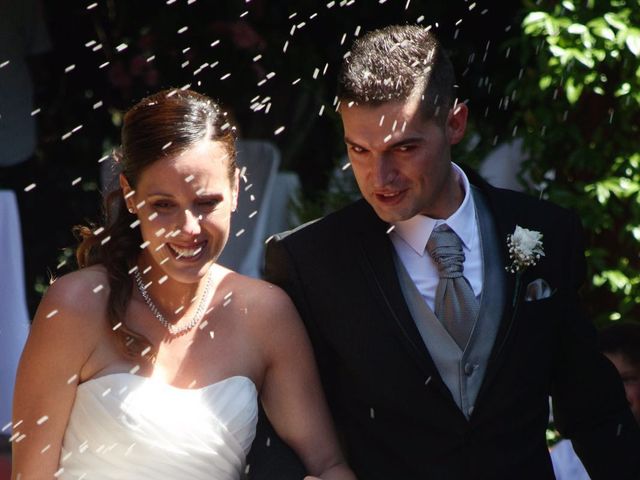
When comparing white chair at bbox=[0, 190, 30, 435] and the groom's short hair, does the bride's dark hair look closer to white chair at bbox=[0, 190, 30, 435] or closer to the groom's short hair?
the groom's short hair

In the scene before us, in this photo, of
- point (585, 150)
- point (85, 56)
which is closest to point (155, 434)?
point (585, 150)

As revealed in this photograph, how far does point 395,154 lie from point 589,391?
0.90 meters

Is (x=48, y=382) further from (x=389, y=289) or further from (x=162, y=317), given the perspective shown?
(x=389, y=289)

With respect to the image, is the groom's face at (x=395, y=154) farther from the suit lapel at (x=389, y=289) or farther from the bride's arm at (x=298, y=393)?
the bride's arm at (x=298, y=393)

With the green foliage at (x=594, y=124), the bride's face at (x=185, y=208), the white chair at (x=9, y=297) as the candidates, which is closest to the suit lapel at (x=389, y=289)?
the bride's face at (x=185, y=208)

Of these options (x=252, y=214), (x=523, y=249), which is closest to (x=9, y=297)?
(x=252, y=214)

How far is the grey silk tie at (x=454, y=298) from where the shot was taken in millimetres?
3328

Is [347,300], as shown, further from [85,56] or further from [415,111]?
[85,56]

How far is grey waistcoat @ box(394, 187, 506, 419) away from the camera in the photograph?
3.30m

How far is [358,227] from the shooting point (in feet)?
11.4

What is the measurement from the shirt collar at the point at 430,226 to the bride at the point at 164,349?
40 cm

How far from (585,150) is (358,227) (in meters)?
1.75

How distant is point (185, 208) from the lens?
3348 mm

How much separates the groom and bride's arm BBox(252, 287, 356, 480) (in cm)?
4
